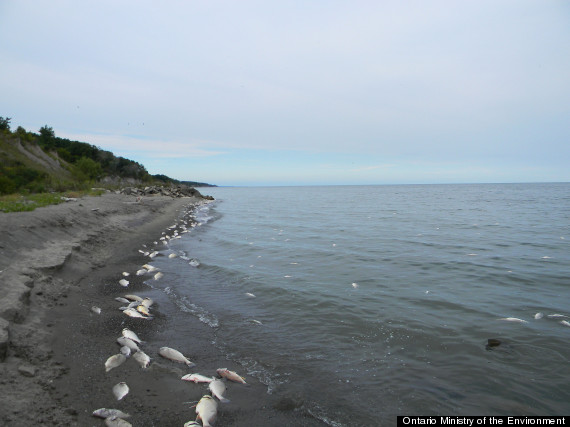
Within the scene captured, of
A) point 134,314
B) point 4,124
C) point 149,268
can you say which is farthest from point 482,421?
point 4,124

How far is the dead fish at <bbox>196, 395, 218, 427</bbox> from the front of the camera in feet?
12.1

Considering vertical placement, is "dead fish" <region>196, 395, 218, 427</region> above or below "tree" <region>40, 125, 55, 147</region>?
below

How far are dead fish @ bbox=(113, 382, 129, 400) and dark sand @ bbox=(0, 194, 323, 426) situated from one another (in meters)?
0.06

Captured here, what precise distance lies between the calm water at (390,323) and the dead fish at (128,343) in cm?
137

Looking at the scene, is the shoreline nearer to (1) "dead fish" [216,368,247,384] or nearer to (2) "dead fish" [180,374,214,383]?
(2) "dead fish" [180,374,214,383]

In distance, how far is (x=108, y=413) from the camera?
365 centimetres

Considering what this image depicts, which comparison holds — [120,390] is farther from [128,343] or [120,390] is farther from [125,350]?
[128,343]

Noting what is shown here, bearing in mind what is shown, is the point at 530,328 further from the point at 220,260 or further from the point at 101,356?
the point at 220,260

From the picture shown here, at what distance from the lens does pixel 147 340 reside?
19.1 feet

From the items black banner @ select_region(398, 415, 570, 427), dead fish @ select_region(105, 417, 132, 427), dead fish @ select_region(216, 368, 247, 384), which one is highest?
dead fish @ select_region(105, 417, 132, 427)

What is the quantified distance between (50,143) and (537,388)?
71.0 meters

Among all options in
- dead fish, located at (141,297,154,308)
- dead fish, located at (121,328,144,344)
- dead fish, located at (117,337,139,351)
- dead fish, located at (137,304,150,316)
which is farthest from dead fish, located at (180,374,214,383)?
dead fish, located at (141,297,154,308)

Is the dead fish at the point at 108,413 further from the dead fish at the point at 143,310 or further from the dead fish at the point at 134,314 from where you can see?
the dead fish at the point at 143,310

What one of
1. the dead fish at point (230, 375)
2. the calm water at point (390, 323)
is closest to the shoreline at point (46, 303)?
the dead fish at point (230, 375)
